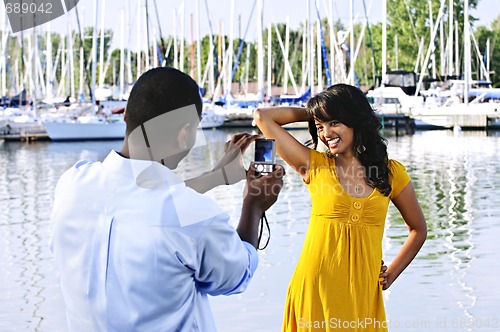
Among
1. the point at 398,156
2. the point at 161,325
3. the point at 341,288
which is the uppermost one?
the point at 161,325

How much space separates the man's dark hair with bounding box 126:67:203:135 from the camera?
2.77 m

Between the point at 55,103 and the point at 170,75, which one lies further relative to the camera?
the point at 55,103

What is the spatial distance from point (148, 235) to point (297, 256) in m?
8.47

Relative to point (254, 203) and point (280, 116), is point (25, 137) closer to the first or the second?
point (280, 116)

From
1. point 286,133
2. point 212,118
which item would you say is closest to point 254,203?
point 286,133

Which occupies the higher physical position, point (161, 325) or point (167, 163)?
point (167, 163)

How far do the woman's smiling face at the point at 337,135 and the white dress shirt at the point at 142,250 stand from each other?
5.46 ft

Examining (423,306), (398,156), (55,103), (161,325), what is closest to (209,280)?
(161,325)

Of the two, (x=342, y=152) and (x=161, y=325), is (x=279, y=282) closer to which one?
(x=342, y=152)

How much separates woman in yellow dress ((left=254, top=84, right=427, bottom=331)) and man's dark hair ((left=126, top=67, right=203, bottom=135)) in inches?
65.8

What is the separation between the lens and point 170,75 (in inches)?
110

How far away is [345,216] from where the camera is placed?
435 cm

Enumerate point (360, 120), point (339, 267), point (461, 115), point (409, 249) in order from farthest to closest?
point (461, 115)
point (409, 249)
point (360, 120)
point (339, 267)

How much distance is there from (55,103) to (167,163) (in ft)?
159
